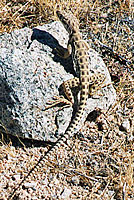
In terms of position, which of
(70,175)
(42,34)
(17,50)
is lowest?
(70,175)

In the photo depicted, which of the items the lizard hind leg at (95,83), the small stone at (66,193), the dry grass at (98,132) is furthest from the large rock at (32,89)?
the small stone at (66,193)

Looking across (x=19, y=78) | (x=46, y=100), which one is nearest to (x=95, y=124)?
(x=46, y=100)

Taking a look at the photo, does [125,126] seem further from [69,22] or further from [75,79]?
[69,22]

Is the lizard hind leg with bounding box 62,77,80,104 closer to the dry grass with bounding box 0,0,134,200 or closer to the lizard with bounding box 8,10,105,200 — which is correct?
the lizard with bounding box 8,10,105,200

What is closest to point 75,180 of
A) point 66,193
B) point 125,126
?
point 66,193

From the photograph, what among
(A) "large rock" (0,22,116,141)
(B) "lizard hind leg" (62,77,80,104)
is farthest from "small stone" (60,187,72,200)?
(B) "lizard hind leg" (62,77,80,104)

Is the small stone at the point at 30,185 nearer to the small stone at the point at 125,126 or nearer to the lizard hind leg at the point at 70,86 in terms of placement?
the lizard hind leg at the point at 70,86

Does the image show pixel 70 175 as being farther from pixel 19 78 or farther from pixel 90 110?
pixel 19 78
